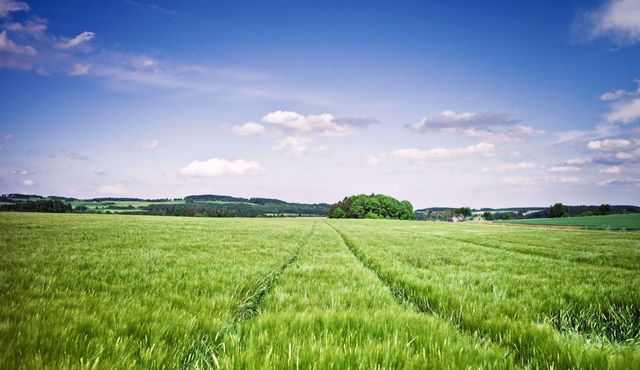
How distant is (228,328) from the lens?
3691 millimetres

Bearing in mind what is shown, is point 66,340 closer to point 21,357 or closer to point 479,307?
point 21,357

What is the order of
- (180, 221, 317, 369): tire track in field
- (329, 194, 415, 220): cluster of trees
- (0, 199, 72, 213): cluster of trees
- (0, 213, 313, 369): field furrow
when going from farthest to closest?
(329, 194, 415, 220): cluster of trees, (0, 199, 72, 213): cluster of trees, (180, 221, 317, 369): tire track in field, (0, 213, 313, 369): field furrow

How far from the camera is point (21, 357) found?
2.27 metres

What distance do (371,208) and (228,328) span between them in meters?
155

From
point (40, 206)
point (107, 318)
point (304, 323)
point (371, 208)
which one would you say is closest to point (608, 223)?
point (371, 208)

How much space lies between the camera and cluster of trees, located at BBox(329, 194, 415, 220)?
6127 inches

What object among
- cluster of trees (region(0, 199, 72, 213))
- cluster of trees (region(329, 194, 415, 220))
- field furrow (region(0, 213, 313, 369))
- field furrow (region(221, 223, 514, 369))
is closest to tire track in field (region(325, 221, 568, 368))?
field furrow (region(221, 223, 514, 369))

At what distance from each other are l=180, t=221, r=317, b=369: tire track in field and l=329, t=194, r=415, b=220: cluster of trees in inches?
5622

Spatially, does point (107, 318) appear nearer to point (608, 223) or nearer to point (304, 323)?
point (304, 323)

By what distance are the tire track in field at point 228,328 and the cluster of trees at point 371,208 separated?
143m

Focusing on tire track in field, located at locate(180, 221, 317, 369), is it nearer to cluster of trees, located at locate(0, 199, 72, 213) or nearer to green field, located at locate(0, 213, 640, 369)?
green field, located at locate(0, 213, 640, 369)

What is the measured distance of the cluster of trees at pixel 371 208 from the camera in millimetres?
155625

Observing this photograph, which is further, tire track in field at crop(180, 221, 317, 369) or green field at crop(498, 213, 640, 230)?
green field at crop(498, 213, 640, 230)

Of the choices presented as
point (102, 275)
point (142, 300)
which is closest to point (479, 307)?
point (142, 300)
